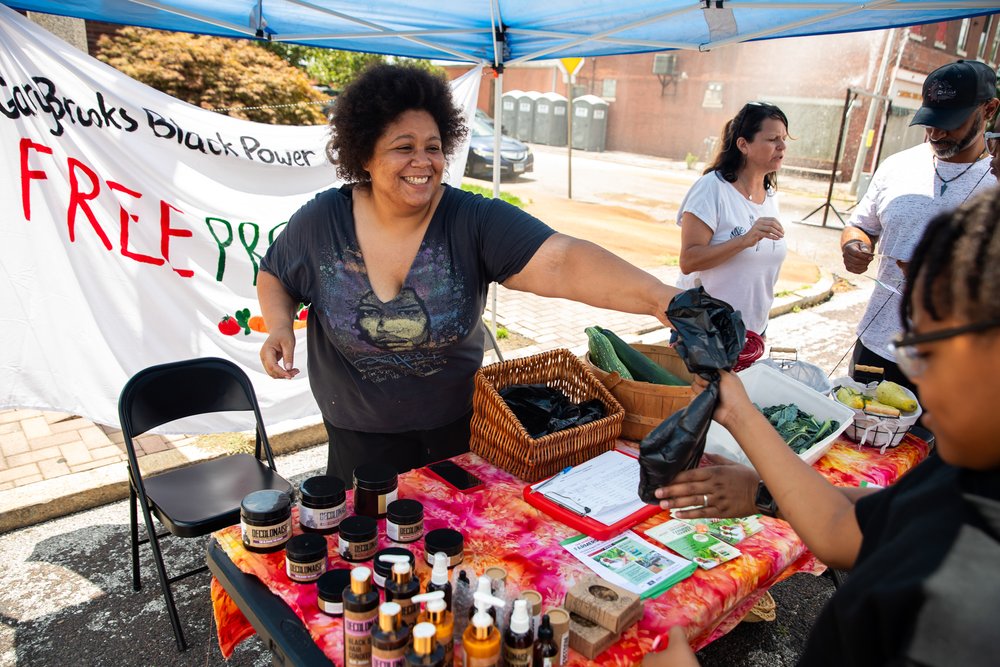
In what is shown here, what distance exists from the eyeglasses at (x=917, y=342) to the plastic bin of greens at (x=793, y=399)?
1.24m

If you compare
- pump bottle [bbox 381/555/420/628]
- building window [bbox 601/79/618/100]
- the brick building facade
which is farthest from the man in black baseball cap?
building window [bbox 601/79/618/100]

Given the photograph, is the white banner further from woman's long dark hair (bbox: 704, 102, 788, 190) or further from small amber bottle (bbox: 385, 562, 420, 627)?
small amber bottle (bbox: 385, 562, 420, 627)

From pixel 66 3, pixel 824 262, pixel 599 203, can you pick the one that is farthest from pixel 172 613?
pixel 599 203

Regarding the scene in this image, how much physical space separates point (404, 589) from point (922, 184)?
9.57 feet

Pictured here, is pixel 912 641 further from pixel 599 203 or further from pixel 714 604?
pixel 599 203

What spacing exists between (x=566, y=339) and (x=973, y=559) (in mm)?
5265

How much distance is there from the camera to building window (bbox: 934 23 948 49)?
856 inches

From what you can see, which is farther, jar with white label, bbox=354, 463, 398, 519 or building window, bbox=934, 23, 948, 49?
building window, bbox=934, 23, 948, 49

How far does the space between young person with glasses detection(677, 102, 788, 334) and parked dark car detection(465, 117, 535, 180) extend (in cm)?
1053

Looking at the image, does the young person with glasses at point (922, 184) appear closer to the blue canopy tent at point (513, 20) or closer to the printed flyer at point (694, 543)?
the blue canopy tent at point (513, 20)

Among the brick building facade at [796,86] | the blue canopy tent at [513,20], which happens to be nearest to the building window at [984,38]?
the brick building facade at [796,86]

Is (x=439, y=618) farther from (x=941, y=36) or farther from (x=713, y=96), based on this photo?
(x=941, y=36)

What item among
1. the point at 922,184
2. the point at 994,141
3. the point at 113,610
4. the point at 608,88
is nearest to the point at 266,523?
the point at 113,610

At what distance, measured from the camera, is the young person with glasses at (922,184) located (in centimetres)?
281
